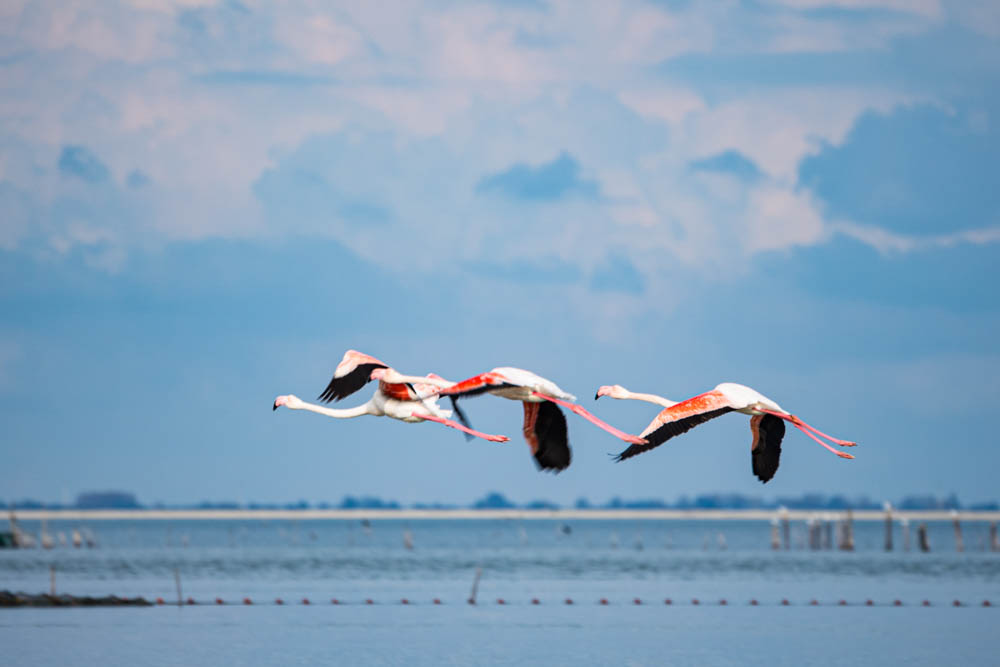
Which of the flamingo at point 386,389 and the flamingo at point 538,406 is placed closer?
the flamingo at point 538,406

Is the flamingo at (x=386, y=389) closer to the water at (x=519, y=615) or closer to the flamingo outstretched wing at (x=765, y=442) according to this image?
the flamingo outstretched wing at (x=765, y=442)

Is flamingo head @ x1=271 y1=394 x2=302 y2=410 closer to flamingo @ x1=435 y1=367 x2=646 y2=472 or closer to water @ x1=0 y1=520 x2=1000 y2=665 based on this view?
flamingo @ x1=435 y1=367 x2=646 y2=472

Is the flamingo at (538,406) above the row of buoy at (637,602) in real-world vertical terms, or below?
above

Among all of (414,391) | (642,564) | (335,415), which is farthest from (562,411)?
(642,564)

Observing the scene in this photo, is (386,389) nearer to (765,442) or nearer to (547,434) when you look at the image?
(547,434)

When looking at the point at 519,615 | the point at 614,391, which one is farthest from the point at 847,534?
the point at 614,391

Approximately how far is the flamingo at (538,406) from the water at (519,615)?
2591 cm

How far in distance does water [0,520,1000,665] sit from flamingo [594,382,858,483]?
2446cm

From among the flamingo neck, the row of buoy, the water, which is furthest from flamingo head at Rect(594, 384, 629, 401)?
the row of buoy

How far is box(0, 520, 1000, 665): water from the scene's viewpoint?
45.2 meters

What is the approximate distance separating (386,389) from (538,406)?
2.83 m

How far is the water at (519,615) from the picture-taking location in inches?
1780

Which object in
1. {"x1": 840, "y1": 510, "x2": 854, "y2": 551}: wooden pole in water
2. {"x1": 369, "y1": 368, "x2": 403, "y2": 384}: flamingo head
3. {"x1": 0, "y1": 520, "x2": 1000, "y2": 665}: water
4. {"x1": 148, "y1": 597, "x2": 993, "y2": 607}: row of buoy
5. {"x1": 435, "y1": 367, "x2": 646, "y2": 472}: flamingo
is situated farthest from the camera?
{"x1": 840, "y1": 510, "x2": 854, "y2": 551}: wooden pole in water

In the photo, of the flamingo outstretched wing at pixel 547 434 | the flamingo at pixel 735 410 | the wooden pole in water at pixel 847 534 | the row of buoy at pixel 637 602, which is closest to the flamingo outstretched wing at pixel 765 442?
the flamingo at pixel 735 410
